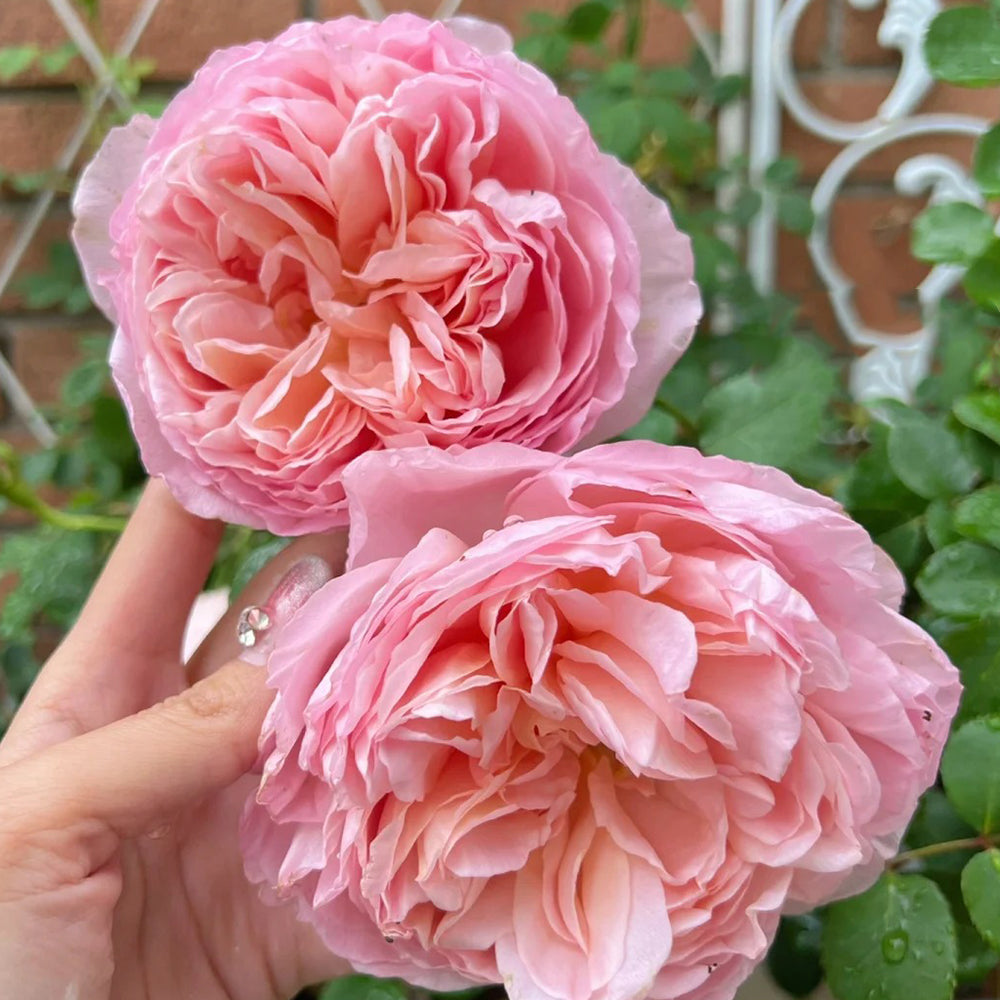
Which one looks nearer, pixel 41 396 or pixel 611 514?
pixel 611 514

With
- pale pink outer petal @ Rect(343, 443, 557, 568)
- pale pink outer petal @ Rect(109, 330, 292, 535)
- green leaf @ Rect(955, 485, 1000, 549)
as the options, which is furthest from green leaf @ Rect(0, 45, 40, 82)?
green leaf @ Rect(955, 485, 1000, 549)

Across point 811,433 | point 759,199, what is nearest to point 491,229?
point 811,433

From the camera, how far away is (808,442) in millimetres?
397

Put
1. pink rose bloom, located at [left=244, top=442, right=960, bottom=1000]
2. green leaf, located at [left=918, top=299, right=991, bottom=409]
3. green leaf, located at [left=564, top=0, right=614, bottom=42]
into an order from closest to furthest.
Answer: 1. pink rose bloom, located at [left=244, top=442, right=960, bottom=1000]
2. green leaf, located at [left=918, top=299, right=991, bottom=409]
3. green leaf, located at [left=564, top=0, right=614, bottom=42]

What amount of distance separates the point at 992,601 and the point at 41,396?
2.28ft

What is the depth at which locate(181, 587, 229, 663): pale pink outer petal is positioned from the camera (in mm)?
546

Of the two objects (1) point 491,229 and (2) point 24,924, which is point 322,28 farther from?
(2) point 24,924

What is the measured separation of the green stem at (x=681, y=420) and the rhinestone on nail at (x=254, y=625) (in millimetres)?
197

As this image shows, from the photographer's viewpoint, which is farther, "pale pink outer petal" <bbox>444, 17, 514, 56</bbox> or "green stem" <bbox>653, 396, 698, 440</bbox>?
"green stem" <bbox>653, 396, 698, 440</bbox>

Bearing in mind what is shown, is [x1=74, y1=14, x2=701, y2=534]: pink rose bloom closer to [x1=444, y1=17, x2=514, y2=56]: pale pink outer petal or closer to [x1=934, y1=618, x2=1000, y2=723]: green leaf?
[x1=444, y1=17, x2=514, y2=56]: pale pink outer petal

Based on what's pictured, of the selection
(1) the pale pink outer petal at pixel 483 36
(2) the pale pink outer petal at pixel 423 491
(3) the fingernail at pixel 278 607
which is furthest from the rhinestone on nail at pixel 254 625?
(1) the pale pink outer petal at pixel 483 36

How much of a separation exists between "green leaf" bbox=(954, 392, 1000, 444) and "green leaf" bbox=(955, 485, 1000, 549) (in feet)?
0.08

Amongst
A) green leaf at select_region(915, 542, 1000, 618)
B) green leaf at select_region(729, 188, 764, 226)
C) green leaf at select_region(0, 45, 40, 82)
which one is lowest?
green leaf at select_region(915, 542, 1000, 618)

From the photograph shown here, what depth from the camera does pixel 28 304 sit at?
0.71 metres
